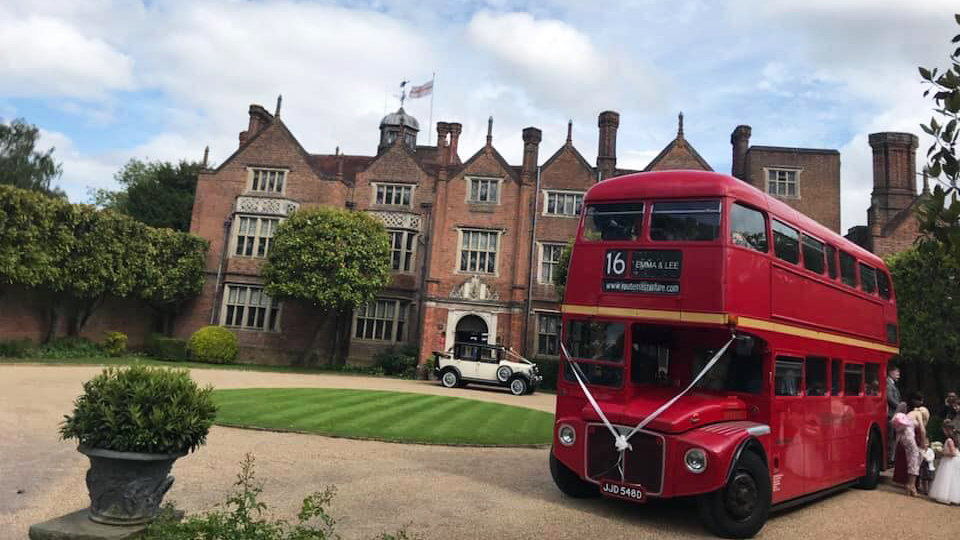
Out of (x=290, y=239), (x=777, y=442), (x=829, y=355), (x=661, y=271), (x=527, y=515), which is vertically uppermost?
(x=290, y=239)

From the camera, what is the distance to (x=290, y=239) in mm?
26891

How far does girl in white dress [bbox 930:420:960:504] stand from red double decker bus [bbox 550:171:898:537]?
2.28 meters

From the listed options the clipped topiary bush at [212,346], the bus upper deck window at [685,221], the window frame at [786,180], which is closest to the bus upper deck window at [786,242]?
the bus upper deck window at [685,221]

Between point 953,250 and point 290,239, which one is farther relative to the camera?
point 290,239

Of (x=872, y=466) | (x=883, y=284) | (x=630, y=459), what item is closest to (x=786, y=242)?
(x=630, y=459)

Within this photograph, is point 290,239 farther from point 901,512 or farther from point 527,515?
point 901,512

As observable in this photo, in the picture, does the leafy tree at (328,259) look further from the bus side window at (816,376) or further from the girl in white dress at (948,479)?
the girl in white dress at (948,479)

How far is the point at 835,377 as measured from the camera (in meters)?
8.91

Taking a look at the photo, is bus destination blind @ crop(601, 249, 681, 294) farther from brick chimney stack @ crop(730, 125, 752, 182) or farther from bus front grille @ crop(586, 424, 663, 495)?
brick chimney stack @ crop(730, 125, 752, 182)

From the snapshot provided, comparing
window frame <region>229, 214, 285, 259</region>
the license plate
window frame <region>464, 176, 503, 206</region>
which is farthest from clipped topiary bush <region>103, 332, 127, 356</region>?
the license plate

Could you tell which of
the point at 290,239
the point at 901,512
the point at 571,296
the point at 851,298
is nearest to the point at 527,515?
the point at 571,296

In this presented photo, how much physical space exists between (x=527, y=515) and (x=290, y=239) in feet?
74.2

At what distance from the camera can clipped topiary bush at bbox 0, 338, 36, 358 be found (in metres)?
22.3

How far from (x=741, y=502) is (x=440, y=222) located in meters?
23.3
